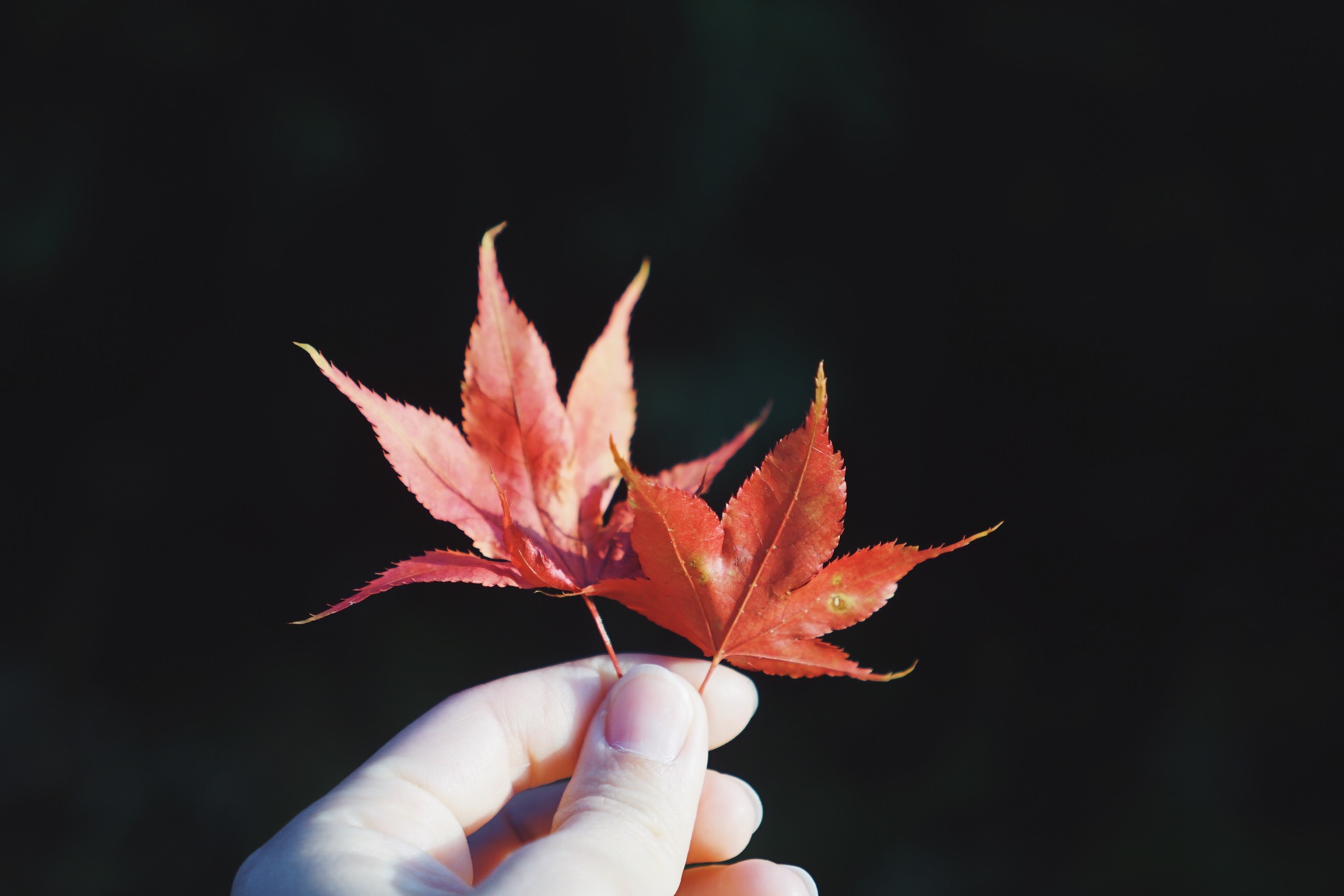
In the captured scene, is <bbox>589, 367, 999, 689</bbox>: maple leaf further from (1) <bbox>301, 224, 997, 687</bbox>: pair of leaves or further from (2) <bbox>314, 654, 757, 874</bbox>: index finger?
(2) <bbox>314, 654, 757, 874</bbox>: index finger

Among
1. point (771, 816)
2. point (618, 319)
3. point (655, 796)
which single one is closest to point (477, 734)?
point (655, 796)

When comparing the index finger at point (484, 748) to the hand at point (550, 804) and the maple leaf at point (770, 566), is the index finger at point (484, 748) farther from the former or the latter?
the maple leaf at point (770, 566)

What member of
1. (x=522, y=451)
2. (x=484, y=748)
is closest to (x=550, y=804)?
(x=484, y=748)

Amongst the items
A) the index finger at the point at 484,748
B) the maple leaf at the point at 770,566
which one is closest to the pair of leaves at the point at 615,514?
the maple leaf at the point at 770,566

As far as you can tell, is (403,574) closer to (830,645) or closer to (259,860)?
(259,860)

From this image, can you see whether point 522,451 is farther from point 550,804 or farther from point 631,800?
point 550,804
